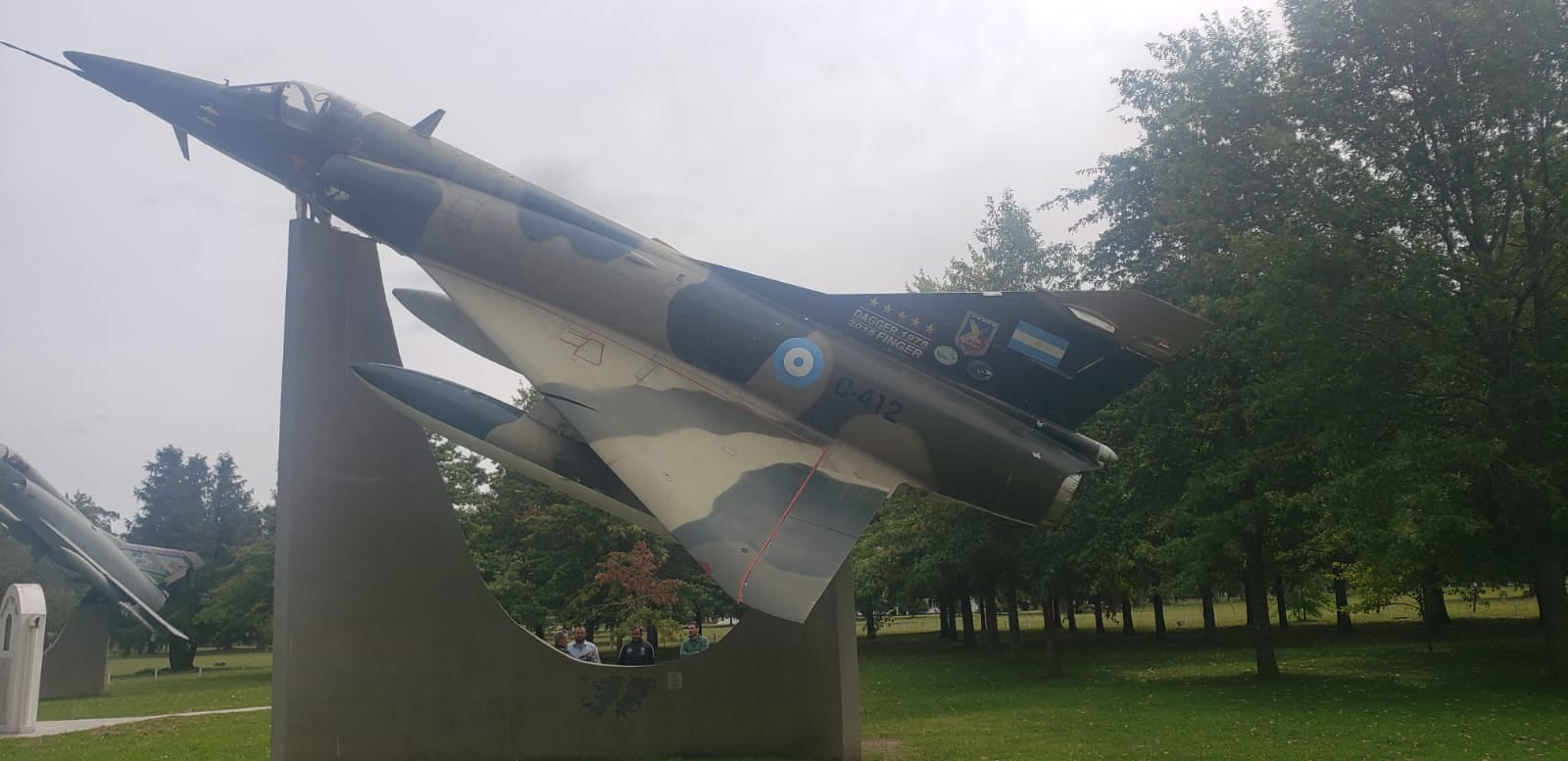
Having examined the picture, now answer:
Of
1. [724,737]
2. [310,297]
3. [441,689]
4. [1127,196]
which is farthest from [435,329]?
[1127,196]

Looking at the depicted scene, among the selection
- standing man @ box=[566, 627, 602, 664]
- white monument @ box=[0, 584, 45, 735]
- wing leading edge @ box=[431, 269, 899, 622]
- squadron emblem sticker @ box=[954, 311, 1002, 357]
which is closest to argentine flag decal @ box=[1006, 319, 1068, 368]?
squadron emblem sticker @ box=[954, 311, 1002, 357]

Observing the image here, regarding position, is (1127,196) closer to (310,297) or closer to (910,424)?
(910,424)

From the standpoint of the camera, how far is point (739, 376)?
30.9 feet

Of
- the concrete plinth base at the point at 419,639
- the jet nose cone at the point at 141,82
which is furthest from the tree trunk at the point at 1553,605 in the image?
the jet nose cone at the point at 141,82

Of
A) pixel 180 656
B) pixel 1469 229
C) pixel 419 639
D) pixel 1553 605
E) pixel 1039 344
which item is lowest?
pixel 180 656

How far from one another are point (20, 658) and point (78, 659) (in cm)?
994

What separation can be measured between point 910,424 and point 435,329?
625cm

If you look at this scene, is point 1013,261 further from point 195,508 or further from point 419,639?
point 195,508

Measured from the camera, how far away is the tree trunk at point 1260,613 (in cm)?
1761

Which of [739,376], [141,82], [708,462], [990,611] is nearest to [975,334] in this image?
[739,376]

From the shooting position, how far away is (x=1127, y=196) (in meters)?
20.6

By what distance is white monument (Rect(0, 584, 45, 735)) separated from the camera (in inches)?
571

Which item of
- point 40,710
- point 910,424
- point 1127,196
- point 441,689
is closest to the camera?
point 910,424

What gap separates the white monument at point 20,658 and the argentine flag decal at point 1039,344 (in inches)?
633
